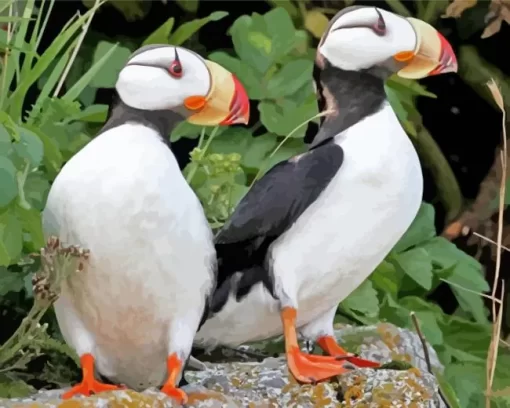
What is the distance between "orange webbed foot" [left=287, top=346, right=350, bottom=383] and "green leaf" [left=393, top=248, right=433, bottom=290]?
1.14ft

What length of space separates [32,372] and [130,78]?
38 centimetres

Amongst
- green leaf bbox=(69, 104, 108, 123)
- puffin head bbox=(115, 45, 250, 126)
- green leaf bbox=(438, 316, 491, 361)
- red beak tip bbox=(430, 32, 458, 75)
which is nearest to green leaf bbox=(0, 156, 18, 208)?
puffin head bbox=(115, 45, 250, 126)

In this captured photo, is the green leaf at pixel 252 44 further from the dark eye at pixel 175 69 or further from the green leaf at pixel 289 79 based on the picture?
the dark eye at pixel 175 69

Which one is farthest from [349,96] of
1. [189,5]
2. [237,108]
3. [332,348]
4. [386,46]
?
[189,5]

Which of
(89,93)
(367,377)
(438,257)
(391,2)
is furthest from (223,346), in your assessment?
(391,2)

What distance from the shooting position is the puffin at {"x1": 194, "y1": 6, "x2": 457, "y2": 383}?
91 cm

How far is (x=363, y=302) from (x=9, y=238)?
51 centimetres

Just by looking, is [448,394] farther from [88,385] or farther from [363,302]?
[88,385]

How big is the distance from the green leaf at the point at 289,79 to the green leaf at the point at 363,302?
11.5 inches

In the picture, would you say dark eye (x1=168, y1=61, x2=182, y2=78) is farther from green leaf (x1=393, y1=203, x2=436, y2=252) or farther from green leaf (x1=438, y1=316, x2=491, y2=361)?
green leaf (x1=438, y1=316, x2=491, y2=361)

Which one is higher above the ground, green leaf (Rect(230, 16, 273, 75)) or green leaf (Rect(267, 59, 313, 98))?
green leaf (Rect(230, 16, 273, 75))

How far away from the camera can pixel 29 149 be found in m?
0.83

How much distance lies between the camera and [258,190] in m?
0.92

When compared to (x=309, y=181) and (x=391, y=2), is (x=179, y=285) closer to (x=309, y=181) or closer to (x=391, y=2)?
(x=309, y=181)
